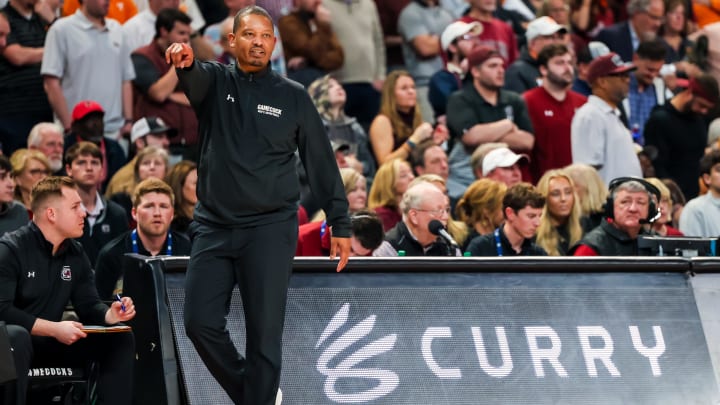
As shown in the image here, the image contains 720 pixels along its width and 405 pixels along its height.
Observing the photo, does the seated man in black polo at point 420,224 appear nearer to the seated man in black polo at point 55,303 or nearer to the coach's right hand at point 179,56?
the seated man in black polo at point 55,303

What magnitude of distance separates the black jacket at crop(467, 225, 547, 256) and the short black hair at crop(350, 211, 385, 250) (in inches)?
29.7

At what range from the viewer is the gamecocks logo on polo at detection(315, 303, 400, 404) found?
721 centimetres

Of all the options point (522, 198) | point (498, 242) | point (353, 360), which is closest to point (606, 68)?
point (522, 198)

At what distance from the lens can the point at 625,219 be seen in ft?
32.3

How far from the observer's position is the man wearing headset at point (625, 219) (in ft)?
31.9

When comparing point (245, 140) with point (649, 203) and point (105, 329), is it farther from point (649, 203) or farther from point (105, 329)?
point (649, 203)

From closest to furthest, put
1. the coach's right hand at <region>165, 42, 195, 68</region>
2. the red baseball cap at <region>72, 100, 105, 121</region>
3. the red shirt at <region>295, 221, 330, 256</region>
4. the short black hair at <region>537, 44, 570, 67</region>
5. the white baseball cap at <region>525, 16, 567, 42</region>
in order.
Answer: the coach's right hand at <region>165, 42, 195, 68</region> < the red shirt at <region>295, 221, 330, 256</region> < the red baseball cap at <region>72, 100, 105, 121</region> < the short black hair at <region>537, 44, 570, 67</region> < the white baseball cap at <region>525, 16, 567, 42</region>

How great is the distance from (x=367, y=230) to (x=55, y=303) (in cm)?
231

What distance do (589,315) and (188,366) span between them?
6.92 ft

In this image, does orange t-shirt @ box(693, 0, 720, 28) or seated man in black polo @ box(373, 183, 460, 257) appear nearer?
seated man in black polo @ box(373, 183, 460, 257)

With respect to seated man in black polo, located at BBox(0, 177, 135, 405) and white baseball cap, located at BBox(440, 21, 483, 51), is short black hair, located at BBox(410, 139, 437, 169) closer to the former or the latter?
white baseball cap, located at BBox(440, 21, 483, 51)

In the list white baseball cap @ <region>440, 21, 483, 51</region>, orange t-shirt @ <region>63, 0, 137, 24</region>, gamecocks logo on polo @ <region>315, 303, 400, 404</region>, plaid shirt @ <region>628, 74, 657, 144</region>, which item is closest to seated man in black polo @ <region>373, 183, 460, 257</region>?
gamecocks logo on polo @ <region>315, 303, 400, 404</region>

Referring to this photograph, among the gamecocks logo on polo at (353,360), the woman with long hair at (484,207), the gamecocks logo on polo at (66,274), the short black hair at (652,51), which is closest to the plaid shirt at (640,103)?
the short black hair at (652,51)

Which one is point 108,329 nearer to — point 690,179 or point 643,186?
point 643,186
